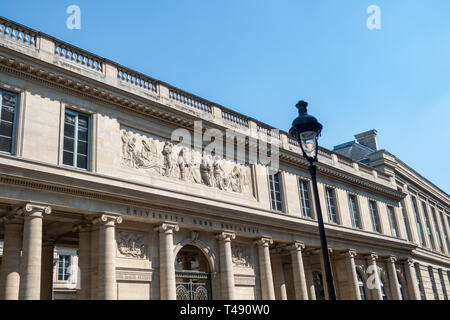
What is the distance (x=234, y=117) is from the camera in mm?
20344

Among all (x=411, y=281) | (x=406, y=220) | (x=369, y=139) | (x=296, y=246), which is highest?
(x=369, y=139)

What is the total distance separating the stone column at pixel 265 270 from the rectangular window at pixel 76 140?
27.2 feet

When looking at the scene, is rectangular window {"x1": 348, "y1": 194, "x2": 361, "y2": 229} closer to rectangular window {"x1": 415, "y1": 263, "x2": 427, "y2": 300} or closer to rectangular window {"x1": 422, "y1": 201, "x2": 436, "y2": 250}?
rectangular window {"x1": 415, "y1": 263, "x2": 427, "y2": 300}

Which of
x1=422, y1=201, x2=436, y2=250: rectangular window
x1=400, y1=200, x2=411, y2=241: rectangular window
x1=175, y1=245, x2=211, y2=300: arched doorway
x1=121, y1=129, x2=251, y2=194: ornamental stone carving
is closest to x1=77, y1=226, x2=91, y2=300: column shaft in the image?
x1=121, y1=129, x2=251, y2=194: ornamental stone carving

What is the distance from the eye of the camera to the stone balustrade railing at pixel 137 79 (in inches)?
640

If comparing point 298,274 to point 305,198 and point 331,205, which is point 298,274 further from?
point 331,205

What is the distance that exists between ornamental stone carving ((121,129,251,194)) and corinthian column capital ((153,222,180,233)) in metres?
1.78

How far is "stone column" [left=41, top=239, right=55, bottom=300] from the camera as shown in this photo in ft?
51.2

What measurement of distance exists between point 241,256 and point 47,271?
7.34 meters

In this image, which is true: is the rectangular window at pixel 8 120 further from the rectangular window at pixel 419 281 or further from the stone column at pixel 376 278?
the rectangular window at pixel 419 281

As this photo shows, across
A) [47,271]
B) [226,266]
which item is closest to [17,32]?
[47,271]

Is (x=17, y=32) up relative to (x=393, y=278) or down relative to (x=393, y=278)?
up
